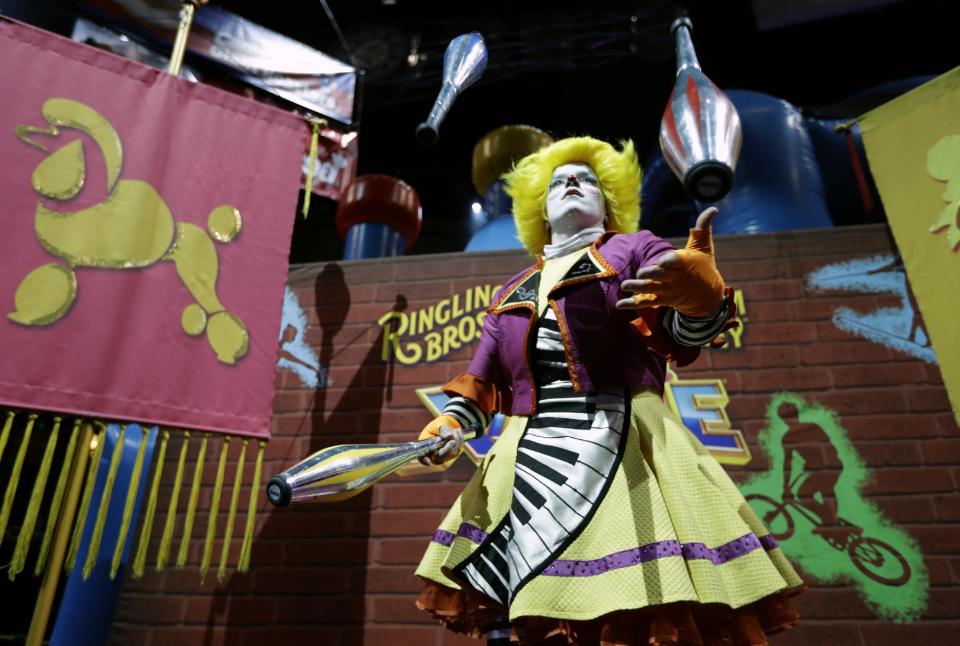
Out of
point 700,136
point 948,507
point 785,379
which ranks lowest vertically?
point 948,507

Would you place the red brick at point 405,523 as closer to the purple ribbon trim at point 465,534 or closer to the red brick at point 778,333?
the purple ribbon trim at point 465,534

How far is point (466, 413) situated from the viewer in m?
1.46

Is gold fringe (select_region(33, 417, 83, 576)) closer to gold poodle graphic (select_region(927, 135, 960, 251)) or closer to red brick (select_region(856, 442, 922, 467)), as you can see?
red brick (select_region(856, 442, 922, 467))

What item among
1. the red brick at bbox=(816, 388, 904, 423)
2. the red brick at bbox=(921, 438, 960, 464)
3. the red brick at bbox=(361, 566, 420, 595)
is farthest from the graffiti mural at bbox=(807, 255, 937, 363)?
the red brick at bbox=(361, 566, 420, 595)

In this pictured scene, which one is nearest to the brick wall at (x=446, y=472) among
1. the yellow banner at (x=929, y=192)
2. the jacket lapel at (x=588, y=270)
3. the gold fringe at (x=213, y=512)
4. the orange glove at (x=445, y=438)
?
the yellow banner at (x=929, y=192)

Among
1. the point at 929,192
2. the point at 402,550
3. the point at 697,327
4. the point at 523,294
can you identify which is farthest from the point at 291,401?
the point at 929,192

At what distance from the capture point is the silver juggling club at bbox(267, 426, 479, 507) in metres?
1.03

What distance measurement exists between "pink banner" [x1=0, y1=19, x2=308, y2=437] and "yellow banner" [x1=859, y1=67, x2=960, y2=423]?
1966 mm

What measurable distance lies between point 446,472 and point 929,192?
1819mm

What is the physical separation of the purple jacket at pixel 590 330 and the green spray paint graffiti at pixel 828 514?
1.02m

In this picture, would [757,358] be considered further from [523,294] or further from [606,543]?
[606,543]

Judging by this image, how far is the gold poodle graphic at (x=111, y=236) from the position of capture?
1.64 m

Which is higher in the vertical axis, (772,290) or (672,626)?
(772,290)

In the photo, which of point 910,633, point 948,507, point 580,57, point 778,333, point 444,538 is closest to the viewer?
point 444,538
